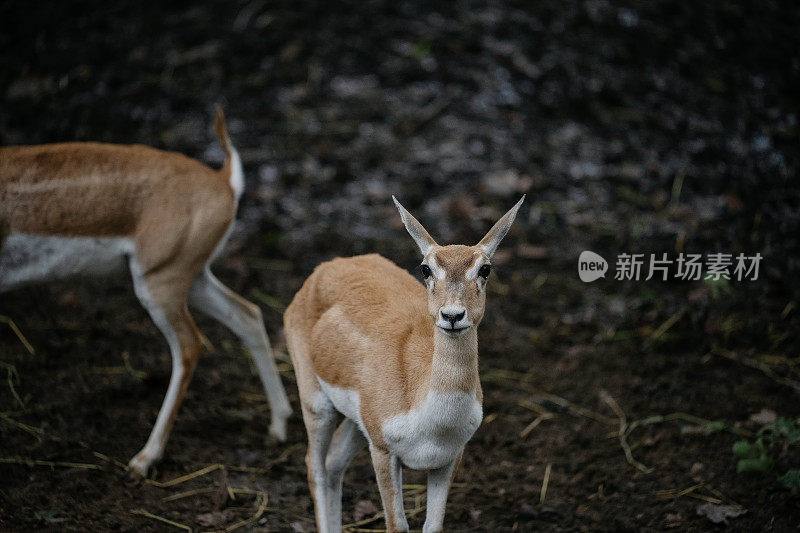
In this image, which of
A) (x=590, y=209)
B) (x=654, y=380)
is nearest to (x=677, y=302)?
(x=654, y=380)

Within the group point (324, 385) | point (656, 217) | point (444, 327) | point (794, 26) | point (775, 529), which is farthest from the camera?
point (794, 26)

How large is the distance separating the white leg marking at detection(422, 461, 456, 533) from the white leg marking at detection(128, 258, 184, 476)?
1.94 m

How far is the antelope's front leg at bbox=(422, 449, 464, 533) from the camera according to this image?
11.0 ft

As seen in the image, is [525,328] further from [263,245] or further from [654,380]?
[263,245]

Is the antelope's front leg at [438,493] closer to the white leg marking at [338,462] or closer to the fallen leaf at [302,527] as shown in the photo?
the white leg marking at [338,462]

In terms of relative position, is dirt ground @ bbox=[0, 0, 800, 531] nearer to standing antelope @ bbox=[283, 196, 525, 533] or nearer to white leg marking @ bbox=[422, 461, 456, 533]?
standing antelope @ bbox=[283, 196, 525, 533]

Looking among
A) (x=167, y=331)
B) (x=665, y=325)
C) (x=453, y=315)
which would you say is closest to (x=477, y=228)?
(x=665, y=325)

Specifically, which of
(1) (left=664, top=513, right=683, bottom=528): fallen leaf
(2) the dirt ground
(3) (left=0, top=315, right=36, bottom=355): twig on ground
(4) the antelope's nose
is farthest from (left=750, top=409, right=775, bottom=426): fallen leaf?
(3) (left=0, top=315, right=36, bottom=355): twig on ground

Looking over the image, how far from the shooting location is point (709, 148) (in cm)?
794

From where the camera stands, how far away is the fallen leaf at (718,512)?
161 inches

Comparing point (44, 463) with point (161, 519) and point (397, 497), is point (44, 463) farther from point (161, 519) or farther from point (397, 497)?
point (397, 497)

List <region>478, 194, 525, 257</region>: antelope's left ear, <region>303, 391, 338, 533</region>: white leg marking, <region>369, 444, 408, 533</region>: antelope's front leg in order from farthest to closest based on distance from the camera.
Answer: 1. <region>303, 391, 338, 533</region>: white leg marking
2. <region>369, 444, 408, 533</region>: antelope's front leg
3. <region>478, 194, 525, 257</region>: antelope's left ear

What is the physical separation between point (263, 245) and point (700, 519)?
4511 mm

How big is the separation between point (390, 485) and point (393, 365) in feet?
1.63
